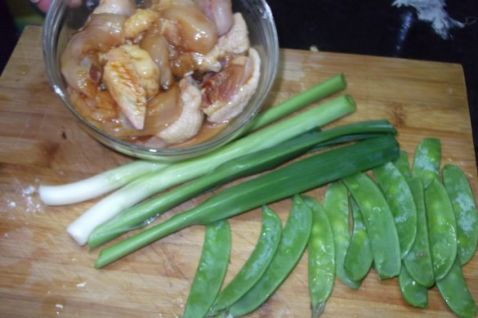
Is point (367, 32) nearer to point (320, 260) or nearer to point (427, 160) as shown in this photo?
point (427, 160)

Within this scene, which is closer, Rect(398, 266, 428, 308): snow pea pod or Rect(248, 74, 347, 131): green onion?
Rect(398, 266, 428, 308): snow pea pod

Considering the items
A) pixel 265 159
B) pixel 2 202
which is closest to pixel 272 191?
pixel 265 159

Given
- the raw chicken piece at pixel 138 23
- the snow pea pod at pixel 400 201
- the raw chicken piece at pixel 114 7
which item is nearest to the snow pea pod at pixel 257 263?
the snow pea pod at pixel 400 201

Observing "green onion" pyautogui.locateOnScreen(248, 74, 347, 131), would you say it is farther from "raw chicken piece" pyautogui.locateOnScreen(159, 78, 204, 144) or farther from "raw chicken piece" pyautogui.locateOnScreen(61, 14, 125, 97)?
"raw chicken piece" pyautogui.locateOnScreen(61, 14, 125, 97)

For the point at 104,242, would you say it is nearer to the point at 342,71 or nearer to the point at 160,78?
the point at 160,78

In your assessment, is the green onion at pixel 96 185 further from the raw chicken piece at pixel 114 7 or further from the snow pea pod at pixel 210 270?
the raw chicken piece at pixel 114 7

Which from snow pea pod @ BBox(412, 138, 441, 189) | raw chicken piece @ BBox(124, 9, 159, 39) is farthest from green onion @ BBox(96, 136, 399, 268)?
raw chicken piece @ BBox(124, 9, 159, 39)
